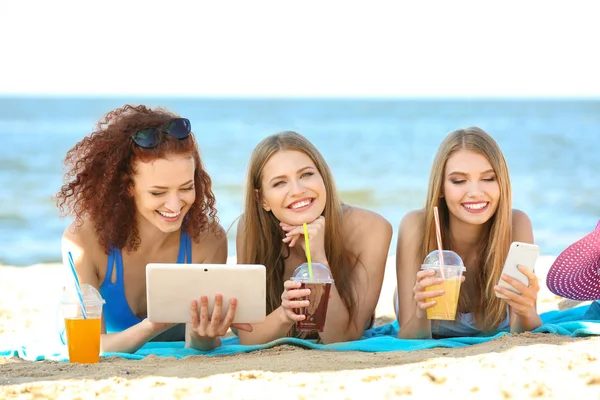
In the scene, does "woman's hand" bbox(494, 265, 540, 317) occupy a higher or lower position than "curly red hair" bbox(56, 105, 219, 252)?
lower

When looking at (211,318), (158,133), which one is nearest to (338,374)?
(211,318)

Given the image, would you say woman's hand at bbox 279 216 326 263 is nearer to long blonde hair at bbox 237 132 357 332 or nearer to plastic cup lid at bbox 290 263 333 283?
long blonde hair at bbox 237 132 357 332

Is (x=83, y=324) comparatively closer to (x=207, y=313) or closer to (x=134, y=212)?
(x=207, y=313)

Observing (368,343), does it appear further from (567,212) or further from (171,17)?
(171,17)

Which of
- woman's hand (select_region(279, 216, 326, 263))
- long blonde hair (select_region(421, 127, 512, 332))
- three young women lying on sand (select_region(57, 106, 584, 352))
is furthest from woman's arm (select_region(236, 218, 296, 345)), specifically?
long blonde hair (select_region(421, 127, 512, 332))

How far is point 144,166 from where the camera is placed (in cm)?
444

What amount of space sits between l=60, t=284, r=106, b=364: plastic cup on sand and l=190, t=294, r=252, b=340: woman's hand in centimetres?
45

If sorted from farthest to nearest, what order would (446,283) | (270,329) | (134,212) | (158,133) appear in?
(134,212) → (158,133) → (270,329) → (446,283)

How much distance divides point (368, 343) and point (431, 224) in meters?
0.83

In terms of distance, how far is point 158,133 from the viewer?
4.46 m

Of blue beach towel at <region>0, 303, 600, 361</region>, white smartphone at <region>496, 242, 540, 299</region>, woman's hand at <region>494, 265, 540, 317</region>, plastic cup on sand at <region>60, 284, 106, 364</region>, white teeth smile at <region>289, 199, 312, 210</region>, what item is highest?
white teeth smile at <region>289, 199, 312, 210</region>

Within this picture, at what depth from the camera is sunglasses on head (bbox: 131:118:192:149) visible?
14.5 feet

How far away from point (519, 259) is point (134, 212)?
2.12 meters

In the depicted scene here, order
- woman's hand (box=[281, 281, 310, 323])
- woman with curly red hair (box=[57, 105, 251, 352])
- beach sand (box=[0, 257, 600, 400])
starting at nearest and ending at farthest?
beach sand (box=[0, 257, 600, 400])
woman's hand (box=[281, 281, 310, 323])
woman with curly red hair (box=[57, 105, 251, 352])
